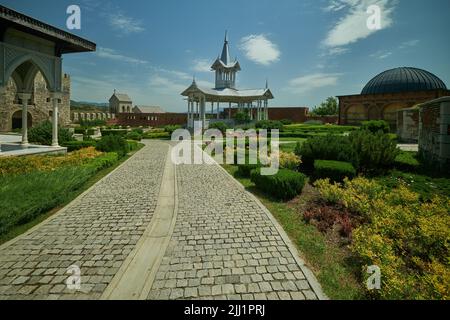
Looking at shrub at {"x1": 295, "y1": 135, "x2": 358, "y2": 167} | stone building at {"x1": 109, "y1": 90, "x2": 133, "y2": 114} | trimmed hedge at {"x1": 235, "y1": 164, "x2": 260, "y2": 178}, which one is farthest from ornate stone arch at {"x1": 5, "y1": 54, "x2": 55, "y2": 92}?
stone building at {"x1": 109, "y1": 90, "x2": 133, "y2": 114}

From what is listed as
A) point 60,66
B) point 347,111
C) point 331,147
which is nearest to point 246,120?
point 347,111

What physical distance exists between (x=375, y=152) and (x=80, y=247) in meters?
9.51

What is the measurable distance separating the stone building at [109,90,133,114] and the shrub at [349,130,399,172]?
6998cm

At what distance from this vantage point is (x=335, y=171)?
8367 millimetres

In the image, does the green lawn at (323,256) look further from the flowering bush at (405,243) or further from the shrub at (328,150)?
the shrub at (328,150)

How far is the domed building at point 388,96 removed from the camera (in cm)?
3366

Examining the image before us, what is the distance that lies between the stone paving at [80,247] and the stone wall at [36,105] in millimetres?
32358

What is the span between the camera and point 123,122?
168 feet

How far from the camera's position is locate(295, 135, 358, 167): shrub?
943cm

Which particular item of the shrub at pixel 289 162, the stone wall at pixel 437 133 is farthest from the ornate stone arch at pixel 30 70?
the stone wall at pixel 437 133

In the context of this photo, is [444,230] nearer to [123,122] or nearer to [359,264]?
[359,264]

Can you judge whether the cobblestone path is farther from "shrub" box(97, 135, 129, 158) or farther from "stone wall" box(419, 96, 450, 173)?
"shrub" box(97, 135, 129, 158)

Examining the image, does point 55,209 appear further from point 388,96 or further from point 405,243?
point 388,96
